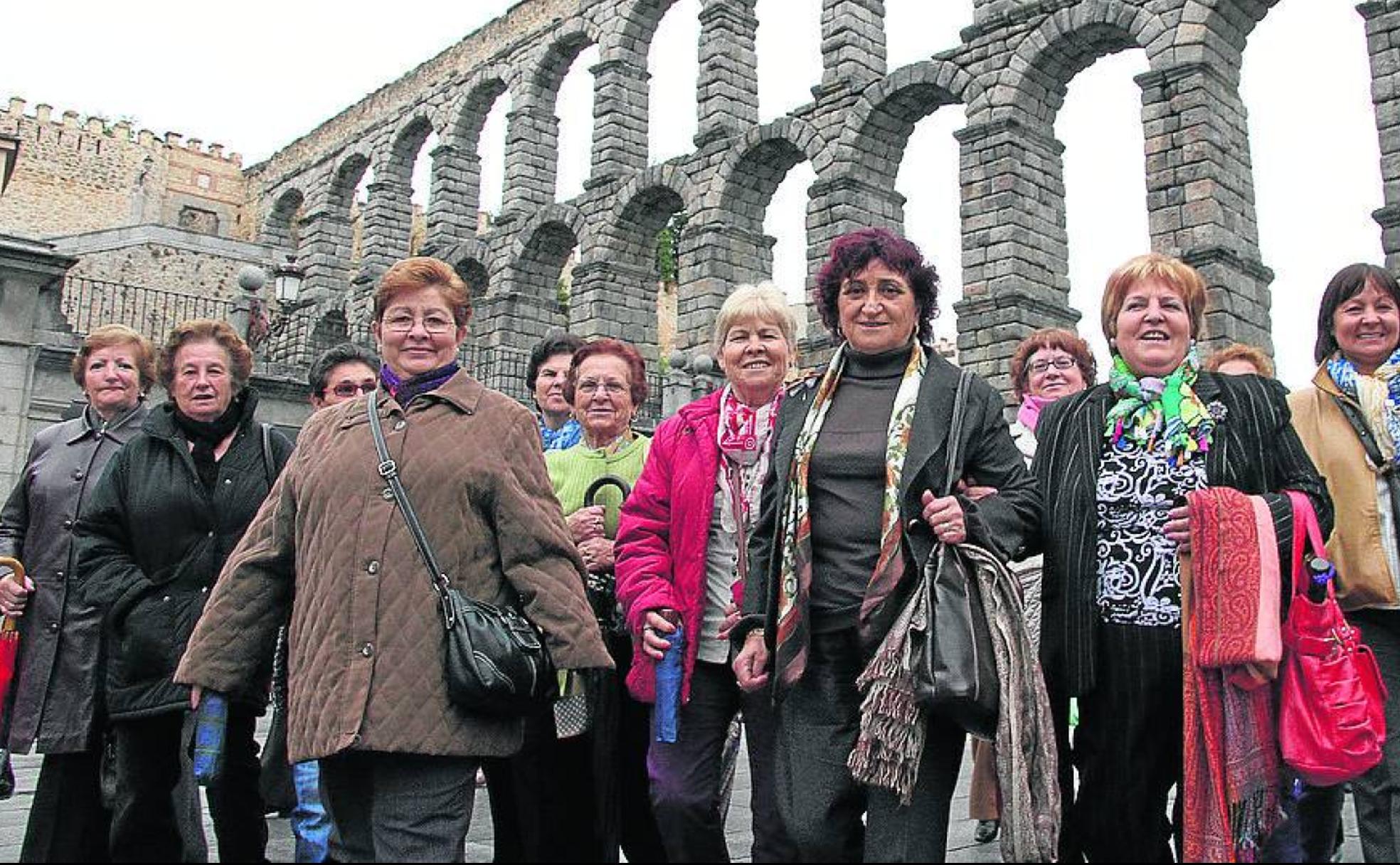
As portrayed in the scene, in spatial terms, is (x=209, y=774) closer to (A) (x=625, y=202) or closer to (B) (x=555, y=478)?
(B) (x=555, y=478)

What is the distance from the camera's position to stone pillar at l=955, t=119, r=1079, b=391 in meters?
16.2

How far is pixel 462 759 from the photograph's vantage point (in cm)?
304

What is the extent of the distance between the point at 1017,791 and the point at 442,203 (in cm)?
2461

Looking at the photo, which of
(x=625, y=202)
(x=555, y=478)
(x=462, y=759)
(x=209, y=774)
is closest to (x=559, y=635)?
(x=462, y=759)

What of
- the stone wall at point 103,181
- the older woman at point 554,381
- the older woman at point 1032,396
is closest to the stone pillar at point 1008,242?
the older woman at point 1032,396

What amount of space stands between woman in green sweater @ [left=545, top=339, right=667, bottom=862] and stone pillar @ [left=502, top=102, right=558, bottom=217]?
20001 mm

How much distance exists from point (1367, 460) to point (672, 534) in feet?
7.98

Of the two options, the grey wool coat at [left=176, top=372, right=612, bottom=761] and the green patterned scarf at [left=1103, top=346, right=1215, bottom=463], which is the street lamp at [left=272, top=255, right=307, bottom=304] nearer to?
the grey wool coat at [left=176, top=372, right=612, bottom=761]

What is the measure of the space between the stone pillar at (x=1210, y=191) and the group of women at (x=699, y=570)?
10.8 m

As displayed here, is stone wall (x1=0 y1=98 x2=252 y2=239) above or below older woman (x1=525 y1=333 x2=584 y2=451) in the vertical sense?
above

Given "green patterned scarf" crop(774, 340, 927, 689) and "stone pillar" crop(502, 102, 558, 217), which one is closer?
"green patterned scarf" crop(774, 340, 927, 689)

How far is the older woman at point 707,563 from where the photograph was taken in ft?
11.4

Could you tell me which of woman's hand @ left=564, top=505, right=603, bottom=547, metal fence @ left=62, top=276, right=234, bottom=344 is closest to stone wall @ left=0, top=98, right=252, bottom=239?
metal fence @ left=62, top=276, right=234, bottom=344

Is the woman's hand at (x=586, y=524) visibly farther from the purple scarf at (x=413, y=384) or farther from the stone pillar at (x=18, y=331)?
the stone pillar at (x=18, y=331)
